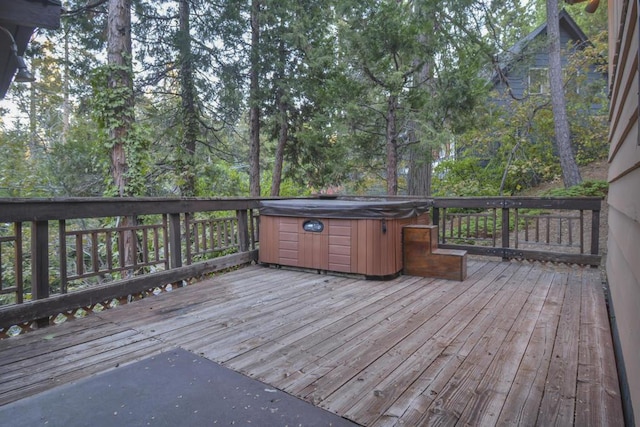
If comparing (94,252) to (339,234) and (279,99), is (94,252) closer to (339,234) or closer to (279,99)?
(339,234)

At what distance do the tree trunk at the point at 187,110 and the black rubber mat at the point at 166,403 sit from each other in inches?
232

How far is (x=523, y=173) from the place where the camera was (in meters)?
9.54

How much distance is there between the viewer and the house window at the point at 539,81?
10586 mm

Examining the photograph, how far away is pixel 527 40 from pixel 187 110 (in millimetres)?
8382

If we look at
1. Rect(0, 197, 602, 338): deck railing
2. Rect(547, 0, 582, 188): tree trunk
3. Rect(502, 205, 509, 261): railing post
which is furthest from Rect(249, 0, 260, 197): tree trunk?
Rect(547, 0, 582, 188): tree trunk

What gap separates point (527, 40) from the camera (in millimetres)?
8953

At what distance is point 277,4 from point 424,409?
7.96m

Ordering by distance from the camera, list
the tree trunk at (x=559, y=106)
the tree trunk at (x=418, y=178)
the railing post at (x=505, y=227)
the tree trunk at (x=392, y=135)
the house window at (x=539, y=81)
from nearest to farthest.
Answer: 1. the railing post at (x=505, y=227)
2. the tree trunk at (x=392, y=135)
3. the tree trunk at (x=418, y=178)
4. the tree trunk at (x=559, y=106)
5. the house window at (x=539, y=81)

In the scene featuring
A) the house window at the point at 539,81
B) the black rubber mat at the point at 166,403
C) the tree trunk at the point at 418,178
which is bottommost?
the black rubber mat at the point at 166,403

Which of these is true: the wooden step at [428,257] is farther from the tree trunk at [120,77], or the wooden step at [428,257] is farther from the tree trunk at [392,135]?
the tree trunk at [120,77]

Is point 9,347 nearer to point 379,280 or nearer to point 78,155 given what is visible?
point 379,280

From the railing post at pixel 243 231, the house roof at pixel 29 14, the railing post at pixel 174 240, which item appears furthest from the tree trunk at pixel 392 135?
the house roof at pixel 29 14

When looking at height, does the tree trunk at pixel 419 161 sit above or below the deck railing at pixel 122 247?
above

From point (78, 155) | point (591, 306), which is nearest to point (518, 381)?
point (591, 306)
